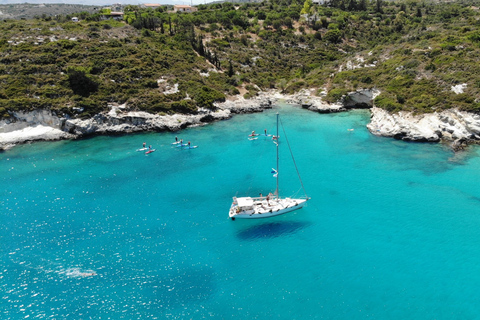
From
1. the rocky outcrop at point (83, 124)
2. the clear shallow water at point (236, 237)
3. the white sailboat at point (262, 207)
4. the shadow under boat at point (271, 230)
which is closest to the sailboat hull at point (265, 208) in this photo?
the white sailboat at point (262, 207)

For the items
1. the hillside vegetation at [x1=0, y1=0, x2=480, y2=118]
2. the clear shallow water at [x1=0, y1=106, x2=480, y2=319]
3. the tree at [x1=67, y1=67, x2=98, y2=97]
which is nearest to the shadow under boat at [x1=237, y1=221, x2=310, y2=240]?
the clear shallow water at [x1=0, y1=106, x2=480, y2=319]

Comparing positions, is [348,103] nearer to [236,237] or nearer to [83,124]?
[236,237]

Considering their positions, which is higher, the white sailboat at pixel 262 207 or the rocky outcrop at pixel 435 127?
the rocky outcrop at pixel 435 127

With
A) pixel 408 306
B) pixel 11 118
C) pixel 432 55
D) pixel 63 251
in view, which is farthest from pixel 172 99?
pixel 432 55

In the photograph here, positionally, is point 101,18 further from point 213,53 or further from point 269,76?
point 269,76

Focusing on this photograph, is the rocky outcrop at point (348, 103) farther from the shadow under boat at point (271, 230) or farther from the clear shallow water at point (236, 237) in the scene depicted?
the shadow under boat at point (271, 230)

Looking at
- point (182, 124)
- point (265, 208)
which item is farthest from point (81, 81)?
point (265, 208)

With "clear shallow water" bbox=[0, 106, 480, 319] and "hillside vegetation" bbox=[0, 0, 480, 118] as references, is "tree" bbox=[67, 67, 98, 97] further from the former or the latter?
"clear shallow water" bbox=[0, 106, 480, 319]
